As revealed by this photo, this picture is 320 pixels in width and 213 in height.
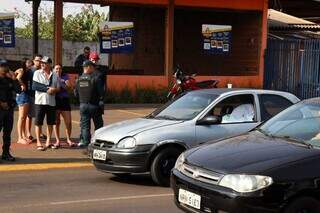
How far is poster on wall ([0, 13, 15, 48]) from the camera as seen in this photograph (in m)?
20.4

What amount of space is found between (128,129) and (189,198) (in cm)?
319

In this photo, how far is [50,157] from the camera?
460 inches

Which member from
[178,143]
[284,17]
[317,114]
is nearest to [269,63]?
[284,17]

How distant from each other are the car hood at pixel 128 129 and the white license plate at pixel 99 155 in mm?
191

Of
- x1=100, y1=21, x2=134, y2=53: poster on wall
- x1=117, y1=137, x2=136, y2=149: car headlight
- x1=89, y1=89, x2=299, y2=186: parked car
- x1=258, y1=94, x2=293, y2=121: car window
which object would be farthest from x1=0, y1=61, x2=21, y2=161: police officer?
x1=100, y1=21, x2=134, y2=53: poster on wall

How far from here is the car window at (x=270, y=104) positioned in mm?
9938

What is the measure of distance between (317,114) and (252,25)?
731 inches

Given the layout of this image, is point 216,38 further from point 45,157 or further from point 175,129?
point 175,129

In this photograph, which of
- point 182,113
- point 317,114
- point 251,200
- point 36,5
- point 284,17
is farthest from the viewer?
point 284,17

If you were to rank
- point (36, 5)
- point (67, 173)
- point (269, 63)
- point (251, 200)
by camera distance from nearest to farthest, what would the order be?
point (251, 200)
point (67, 173)
point (36, 5)
point (269, 63)

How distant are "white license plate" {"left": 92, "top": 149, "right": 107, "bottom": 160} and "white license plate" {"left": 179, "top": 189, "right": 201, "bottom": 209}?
2.94m

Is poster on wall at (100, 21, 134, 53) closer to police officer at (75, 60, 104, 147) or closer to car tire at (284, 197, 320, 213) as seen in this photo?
police officer at (75, 60, 104, 147)

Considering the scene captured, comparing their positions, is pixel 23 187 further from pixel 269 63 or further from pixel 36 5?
pixel 269 63

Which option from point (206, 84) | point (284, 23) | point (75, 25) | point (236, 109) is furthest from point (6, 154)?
point (75, 25)
